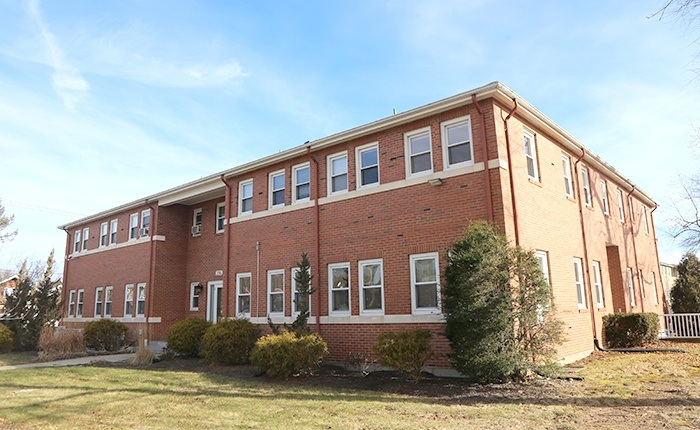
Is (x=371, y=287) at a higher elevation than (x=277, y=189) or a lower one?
lower

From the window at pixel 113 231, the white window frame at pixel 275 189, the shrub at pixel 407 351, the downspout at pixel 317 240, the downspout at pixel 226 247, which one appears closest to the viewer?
the shrub at pixel 407 351

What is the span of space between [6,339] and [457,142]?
70.7ft

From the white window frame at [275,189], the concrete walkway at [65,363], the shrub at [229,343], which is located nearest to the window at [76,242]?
the concrete walkway at [65,363]

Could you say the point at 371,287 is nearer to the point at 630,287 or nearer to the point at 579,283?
the point at 579,283

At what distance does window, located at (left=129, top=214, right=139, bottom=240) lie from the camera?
24.1m

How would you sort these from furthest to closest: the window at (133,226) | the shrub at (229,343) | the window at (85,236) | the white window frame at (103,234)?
1. the window at (85,236)
2. the white window frame at (103,234)
3. the window at (133,226)
4. the shrub at (229,343)

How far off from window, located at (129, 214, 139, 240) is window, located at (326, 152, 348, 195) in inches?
520

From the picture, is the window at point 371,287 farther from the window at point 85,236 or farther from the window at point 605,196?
the window at point 85,236

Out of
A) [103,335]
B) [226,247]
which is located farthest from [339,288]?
[103,335]

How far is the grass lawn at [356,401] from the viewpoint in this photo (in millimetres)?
7328

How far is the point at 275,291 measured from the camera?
16.4 m

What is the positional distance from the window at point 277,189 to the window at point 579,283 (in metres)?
9.73

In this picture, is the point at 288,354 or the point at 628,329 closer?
the point at 288,354

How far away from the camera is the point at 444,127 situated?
1295cm
